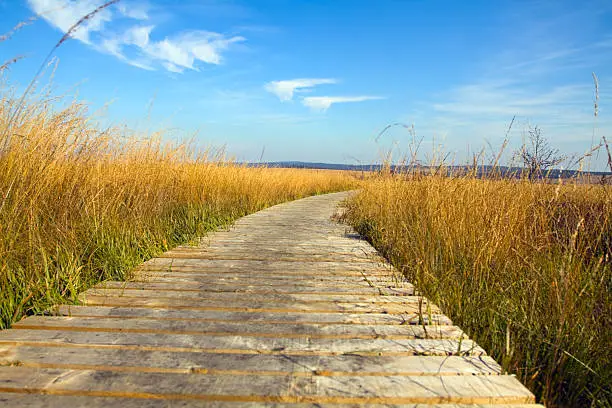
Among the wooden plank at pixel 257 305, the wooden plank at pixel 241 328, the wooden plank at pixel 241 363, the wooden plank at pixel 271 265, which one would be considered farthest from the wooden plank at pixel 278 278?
the wooden plank at pixel 241 363

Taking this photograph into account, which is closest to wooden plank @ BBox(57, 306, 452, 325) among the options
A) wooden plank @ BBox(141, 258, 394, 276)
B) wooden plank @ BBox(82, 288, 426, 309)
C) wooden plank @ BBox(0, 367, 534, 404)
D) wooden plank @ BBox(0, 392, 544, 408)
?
wooden plank @ BBox(82, 288, 426, 309)

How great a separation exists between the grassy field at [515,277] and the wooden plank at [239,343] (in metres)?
0.30

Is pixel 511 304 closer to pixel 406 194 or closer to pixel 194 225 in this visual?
pixel 406 194

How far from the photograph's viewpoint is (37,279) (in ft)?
7.65

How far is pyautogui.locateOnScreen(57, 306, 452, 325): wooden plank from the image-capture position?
2104mm

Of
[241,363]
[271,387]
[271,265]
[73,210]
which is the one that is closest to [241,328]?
[241,363]

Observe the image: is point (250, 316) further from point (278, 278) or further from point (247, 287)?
point (278, 278)

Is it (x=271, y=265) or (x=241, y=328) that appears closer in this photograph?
(x=241, y=328)

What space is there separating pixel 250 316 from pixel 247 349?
44 cm

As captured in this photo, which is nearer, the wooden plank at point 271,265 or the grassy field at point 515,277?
the grassy field at point 515,277

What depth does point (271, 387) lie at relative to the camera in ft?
4.70

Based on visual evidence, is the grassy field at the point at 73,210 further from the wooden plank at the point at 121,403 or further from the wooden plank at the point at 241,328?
the wooden plank at the point at 121,403

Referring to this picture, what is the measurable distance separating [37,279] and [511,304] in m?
2.64

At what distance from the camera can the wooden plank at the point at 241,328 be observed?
6.28 feet
